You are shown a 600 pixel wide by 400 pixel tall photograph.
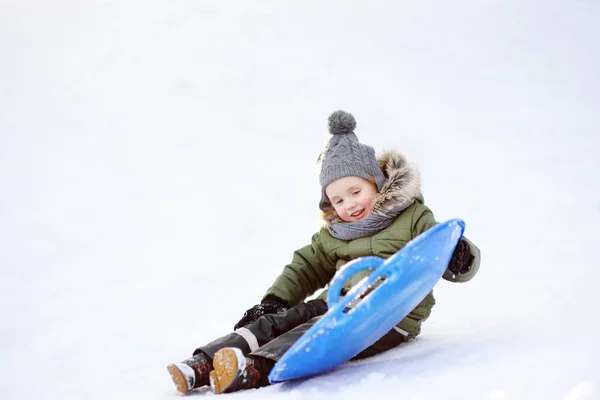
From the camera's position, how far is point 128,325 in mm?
3207

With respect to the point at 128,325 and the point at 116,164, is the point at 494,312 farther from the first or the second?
the point at 116,164

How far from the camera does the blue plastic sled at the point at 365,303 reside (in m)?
1.62

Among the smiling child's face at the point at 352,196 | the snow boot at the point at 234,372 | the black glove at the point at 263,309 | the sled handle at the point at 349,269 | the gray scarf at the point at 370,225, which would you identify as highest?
the smiling child's face at the point at 352,196

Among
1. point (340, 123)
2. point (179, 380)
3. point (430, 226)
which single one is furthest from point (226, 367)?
point (340, 123)

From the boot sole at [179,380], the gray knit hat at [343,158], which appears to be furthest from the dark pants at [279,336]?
the gray knit hat at [343,158]

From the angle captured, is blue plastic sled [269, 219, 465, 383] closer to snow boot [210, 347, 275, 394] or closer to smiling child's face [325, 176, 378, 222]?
snow boot [210, 347, 275, 394]

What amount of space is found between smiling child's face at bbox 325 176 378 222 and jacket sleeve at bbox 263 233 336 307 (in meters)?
0.23

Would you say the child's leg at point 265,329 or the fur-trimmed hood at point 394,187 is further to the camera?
the fur-trimmed hood at point 394,187

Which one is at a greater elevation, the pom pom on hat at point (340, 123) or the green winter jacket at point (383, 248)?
the pom pom on hat at point (340, 123)

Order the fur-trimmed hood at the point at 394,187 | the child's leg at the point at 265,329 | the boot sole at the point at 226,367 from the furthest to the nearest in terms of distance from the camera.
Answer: the fur-trimmed hood at the point at 394,187
the child's leg at the point at 265,329
the boot sole at the point at 226,367

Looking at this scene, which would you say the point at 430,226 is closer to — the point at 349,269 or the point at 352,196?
the point at 352,196

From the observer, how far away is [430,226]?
224cm

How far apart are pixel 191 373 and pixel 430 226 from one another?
0.96 metres

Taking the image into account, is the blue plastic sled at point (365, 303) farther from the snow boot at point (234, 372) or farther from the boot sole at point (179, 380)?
the boot sole at point (179, 380)
